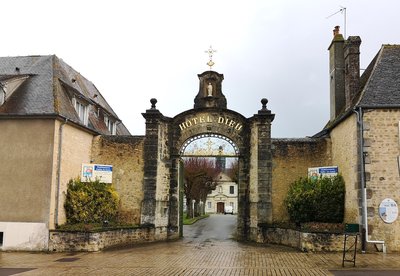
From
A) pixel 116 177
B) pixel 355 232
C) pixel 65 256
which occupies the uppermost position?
pixel 116 177

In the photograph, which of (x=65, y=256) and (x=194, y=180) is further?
(x=194, y=180)

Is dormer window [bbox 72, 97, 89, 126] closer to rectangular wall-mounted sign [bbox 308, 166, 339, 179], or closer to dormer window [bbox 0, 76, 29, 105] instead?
dormer window [bbox 0, 76, 29, 105]

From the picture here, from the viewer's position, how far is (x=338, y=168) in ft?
54.3

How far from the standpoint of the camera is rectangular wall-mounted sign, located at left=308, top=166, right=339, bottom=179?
53.9 feet

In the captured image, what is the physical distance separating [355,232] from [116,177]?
10193 millimetres

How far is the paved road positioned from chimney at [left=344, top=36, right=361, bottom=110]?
239 inches

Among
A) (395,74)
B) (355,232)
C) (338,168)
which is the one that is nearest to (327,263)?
(355,232)

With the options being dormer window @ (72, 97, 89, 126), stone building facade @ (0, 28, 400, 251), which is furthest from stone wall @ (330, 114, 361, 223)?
dormer window @ (72, 97, 89, 126)

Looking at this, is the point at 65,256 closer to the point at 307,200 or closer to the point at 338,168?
the point at 307,200

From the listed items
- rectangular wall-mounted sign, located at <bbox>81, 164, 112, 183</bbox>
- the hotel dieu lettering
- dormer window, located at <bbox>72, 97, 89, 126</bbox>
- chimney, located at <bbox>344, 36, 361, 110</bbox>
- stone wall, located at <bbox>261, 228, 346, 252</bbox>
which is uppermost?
chimney, located at <bbox>344, 36, 361, 110</bbox>

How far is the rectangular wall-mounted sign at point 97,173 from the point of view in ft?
56.6

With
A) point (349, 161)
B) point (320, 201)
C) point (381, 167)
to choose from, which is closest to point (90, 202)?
point (320, 201)

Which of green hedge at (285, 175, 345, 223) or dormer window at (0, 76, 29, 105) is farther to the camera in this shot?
dormer window at (0, 76, 29, 105)

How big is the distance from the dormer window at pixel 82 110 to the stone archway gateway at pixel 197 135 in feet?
8.75
